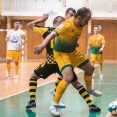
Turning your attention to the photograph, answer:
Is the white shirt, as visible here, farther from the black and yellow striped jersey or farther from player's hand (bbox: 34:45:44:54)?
player's hand (bbox: 34:45:44:54)

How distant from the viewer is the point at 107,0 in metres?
33.1

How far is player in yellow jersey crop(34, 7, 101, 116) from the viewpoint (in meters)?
6.73

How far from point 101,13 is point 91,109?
25.7 m

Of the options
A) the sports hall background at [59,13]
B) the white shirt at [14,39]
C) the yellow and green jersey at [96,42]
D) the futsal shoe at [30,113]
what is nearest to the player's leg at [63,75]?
the futsal shoe at [30,113]

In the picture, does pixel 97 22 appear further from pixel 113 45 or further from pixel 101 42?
pixel 101 42

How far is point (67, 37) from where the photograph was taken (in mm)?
6926

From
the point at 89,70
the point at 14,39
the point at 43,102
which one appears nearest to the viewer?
the point at 89,70

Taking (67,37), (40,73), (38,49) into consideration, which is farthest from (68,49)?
(38,49)

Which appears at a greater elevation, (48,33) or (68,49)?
(48,33)

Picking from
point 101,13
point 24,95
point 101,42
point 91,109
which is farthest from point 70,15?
point 101,13

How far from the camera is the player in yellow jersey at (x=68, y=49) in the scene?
6727 millimetres

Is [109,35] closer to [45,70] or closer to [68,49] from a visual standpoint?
[45,70]

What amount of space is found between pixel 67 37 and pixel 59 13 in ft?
85.1

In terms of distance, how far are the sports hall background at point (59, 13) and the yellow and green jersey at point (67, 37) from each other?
2566 centimetres
